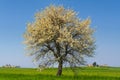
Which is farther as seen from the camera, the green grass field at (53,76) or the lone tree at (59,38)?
the lone tree at (59,38)

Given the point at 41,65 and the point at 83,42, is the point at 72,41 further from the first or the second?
the point at 41,65

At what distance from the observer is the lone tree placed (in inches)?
2408

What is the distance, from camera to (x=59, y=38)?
60.1 meters

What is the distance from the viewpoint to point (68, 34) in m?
60.7

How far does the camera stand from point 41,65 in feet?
206

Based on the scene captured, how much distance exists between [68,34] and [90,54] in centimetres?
549

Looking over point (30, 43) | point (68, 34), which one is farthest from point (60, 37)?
point (30, 43)

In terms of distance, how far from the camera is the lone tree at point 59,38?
61156 mm

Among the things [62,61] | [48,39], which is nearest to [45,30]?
[48,39]

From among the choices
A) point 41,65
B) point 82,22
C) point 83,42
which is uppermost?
point 82,22

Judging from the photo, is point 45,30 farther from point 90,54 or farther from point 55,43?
point 90,54

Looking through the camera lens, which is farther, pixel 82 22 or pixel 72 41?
pixel 82 22

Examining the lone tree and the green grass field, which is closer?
the green grass field

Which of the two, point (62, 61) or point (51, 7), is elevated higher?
point (51, 7)
